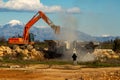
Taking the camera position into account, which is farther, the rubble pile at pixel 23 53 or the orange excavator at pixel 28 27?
the orange excavator at pixel 28 27

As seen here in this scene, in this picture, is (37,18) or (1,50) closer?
(1,50)

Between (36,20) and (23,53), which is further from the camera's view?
(36,20)

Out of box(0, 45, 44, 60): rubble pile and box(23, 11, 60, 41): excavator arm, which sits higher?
box(23, 11, 60, 41): excavator arm

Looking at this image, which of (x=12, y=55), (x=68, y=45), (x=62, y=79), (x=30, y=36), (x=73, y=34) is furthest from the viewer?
(x=73, y=34)

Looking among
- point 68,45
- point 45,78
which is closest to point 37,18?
point 68,45

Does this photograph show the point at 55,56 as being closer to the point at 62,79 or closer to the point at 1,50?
the point at 1,50

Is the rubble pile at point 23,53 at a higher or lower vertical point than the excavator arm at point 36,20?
lower

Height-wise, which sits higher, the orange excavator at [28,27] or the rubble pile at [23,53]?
the orange excavator at [28,27]

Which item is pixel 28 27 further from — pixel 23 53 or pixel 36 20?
pixel 23 53

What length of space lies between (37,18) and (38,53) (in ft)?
36.0

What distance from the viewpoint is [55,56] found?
70125mm

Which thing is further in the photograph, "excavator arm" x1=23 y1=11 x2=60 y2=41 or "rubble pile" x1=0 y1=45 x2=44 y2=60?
"excavator arm" x1=23 y1=11 x2=60 y2=41

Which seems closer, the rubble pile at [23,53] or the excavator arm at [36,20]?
the rubble pile at [23,53]

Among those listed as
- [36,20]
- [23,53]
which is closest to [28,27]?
[36,20]
